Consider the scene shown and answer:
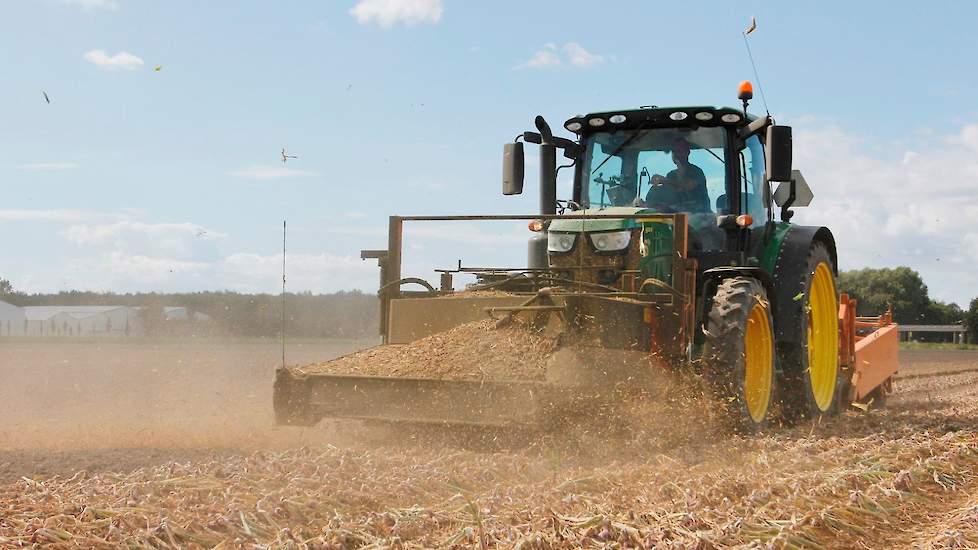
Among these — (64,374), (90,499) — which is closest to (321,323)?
(64,374)

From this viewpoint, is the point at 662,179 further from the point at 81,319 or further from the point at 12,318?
the point at 12,318

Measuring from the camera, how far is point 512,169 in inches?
337

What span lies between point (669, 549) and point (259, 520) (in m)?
1.82

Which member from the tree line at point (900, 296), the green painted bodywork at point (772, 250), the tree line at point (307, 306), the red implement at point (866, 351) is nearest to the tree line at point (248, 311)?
the tree line at point (307, 306)

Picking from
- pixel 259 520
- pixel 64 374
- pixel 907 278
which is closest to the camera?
pixel 259 520

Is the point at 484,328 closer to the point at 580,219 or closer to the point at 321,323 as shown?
the point at 580,219

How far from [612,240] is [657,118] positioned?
1.39 m

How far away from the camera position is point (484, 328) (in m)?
7.26

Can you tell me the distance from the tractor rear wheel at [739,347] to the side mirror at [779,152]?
0.90 m

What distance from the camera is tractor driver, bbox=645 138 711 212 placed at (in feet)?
27.3

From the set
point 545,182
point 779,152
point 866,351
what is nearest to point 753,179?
point 779,152

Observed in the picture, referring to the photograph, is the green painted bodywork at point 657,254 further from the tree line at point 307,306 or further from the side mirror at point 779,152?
the tree line at point 307,306

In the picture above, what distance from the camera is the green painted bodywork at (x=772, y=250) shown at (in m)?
8.63

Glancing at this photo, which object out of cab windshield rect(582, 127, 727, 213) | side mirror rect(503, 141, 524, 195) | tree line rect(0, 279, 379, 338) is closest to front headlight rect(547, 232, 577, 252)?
side mirror rect(503, 141, 524, 195)
